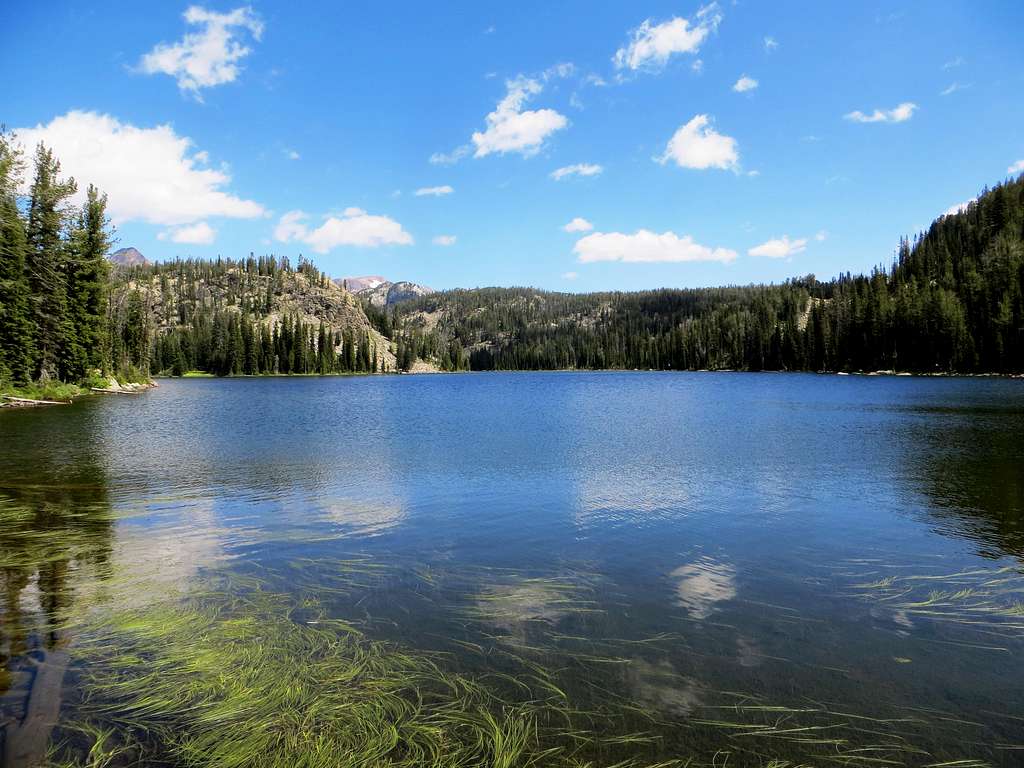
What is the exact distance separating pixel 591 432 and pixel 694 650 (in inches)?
1196

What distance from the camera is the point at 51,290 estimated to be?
60.6 meters

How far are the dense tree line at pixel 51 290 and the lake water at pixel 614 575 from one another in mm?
32278

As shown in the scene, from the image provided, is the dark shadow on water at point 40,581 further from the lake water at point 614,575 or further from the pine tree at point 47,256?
the pine tree at point 47,256

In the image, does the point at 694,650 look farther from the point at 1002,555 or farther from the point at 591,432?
the point at 591,432

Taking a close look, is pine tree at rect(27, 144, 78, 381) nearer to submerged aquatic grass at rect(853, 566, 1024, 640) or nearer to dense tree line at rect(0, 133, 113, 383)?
dense tree line at rect(0, 133, 113, 383)

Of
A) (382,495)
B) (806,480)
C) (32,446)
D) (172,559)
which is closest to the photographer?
(172,559)

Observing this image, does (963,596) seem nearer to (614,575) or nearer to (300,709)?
(614,575)

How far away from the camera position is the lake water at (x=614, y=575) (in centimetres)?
695

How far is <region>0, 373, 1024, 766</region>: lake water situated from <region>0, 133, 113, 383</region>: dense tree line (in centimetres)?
3228

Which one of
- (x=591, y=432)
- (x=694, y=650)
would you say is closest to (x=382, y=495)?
(x=694, y=650)

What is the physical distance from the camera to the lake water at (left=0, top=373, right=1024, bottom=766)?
695cm

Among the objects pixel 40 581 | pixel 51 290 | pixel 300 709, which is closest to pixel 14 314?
pixel 51 290

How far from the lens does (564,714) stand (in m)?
6.88

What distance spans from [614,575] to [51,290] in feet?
236
